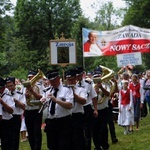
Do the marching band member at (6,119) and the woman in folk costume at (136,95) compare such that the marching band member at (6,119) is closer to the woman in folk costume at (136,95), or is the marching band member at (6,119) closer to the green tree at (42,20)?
the woman in folk costume at (136,95)

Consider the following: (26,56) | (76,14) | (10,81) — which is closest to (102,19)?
(76,14)

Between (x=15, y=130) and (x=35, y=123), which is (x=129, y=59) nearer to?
(x=35, y=123)

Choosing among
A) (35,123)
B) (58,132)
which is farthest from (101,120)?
(58,132)

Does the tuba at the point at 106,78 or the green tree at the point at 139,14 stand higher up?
the green tree at the point at 139,14

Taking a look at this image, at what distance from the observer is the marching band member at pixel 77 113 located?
832cm

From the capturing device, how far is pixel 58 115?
7953mm

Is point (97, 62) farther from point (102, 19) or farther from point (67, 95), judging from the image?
point (67, 95)

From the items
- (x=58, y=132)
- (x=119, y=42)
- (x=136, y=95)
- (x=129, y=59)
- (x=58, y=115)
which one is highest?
(x=119, y=42)

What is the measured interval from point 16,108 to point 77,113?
152cm

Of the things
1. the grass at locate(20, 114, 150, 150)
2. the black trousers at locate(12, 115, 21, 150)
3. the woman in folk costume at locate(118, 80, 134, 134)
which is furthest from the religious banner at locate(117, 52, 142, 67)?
the black trousers at locate(12, 115, 21, 150)

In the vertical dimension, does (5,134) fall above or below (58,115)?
below

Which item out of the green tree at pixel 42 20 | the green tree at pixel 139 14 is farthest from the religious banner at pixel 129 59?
the green tree at pixel 42 20

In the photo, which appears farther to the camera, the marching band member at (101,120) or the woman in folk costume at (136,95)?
the woman in folk costume at (136,95)

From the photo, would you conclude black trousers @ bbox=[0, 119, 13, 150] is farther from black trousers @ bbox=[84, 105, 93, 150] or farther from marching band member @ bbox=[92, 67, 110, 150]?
marching band member @ bbox=[92, 67, 110, 150]
